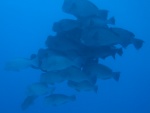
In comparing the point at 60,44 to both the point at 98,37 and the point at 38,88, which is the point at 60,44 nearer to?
the point at 98,37

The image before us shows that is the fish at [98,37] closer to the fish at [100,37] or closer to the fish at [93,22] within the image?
the fish at [100,37]

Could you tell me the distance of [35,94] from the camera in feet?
13.9

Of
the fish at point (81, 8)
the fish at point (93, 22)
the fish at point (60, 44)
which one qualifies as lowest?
the fish at point (60, 44)

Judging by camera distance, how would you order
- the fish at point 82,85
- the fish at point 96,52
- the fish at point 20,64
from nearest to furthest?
1. the fish at point 96,52
2. the fish at point 20,64
3. the fish at point 82,85

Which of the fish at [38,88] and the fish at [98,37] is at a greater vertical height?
the fish at [38,88]

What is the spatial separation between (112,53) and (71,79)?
2.12 ft

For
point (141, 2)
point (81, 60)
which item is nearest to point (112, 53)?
point (81, 60)

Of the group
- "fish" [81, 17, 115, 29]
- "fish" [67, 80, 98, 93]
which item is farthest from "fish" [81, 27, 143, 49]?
"fish" [67, 80, 98, 93]

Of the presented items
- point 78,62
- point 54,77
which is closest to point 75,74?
point 78,62

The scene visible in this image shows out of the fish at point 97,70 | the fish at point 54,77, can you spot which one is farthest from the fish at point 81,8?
the fish at point 54,77

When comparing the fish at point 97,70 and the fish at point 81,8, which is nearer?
the fish at point 81,8

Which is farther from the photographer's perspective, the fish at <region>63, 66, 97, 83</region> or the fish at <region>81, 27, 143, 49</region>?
the fish at <region>63, 66, 97, 83</region>

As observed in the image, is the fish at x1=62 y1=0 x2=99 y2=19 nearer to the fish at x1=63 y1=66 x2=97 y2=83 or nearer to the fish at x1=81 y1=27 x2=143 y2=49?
the fish at x1=81 y1=27 x2=143 y2=49

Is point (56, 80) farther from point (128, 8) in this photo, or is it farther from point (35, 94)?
point (128, 8)
